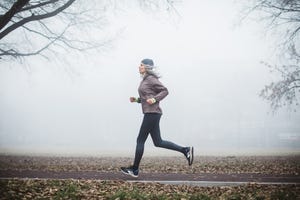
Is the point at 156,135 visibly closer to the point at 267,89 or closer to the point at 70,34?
the point at 70,34

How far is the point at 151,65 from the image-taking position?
291 inches

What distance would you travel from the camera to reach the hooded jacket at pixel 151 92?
7.20 meters

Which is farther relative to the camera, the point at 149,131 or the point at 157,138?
the point at 157,138

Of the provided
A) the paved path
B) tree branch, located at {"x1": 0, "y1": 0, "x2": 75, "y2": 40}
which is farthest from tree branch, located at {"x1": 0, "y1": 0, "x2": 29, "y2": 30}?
the paved path

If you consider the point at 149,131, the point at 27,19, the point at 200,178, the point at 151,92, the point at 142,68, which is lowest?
the point at 200,178

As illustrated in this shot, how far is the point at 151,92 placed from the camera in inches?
287

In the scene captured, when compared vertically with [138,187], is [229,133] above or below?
above

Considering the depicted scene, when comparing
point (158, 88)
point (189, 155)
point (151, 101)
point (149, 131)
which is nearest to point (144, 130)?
point (149, 131)

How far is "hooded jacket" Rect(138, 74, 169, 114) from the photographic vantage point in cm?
720

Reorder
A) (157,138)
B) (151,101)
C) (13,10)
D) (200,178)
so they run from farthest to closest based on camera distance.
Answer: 1. (13,10)
2. (200,178)
3. (157,138)
4. (151,101)

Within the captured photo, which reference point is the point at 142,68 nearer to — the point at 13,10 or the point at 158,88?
the point at 158,88

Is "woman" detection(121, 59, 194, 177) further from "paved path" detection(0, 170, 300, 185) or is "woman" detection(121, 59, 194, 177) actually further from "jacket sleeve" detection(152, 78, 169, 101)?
"paved path" detection(0, 170, 300, 185)

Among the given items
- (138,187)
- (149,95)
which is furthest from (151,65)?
(138,187)

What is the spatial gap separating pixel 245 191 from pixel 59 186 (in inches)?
119
